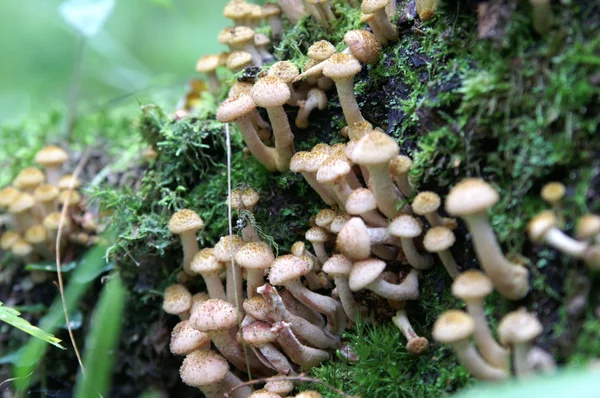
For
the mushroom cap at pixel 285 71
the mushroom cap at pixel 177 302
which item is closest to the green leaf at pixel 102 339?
the mushroom cap at pixel 177 302

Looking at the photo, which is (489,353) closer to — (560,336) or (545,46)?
(560,336)

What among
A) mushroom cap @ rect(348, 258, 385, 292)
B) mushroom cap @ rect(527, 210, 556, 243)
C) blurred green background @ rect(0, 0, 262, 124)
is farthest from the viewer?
blurred green background @ rect(0, 0, 262, 124)

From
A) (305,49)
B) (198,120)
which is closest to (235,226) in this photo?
(198,120)

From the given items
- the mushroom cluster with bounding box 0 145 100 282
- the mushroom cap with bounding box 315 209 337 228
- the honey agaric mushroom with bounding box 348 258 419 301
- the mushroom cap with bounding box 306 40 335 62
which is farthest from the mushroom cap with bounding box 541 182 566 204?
the mushroom cluster with bounding box 0 145 100 282

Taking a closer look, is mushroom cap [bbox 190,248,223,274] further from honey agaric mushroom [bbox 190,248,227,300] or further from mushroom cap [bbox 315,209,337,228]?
mushroom cap [bbox 315,209,337,228]

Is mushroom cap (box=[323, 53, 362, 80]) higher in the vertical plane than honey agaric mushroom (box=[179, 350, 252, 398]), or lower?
higher
